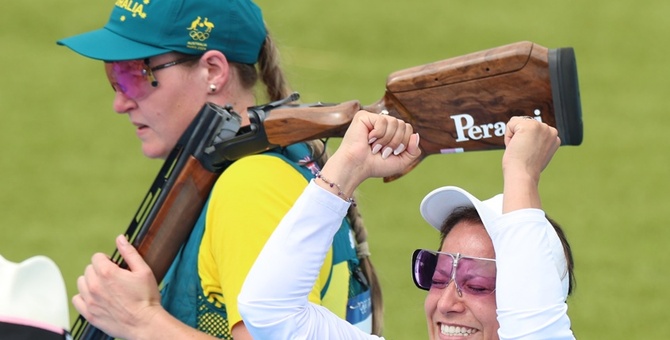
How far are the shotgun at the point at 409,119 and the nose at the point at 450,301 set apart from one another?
425 mm

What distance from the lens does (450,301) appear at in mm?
3775

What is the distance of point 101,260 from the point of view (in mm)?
4469

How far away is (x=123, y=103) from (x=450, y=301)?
1.53 m

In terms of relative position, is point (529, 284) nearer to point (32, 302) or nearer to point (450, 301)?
point (450, 301)

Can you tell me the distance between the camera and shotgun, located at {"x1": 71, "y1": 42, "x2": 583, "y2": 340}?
13.5 feet

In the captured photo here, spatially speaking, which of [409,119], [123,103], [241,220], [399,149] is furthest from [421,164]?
[399,149]

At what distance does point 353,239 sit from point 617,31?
364 inches

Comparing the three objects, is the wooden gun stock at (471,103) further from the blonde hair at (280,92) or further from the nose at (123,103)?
the nose at (123,103)

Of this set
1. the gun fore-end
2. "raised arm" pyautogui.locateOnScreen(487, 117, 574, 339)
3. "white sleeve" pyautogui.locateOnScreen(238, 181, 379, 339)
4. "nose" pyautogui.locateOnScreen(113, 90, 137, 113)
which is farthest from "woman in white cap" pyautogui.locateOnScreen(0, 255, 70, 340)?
"raised arm" pyautogui.locateOnScreen(487, 117, 574, 339)

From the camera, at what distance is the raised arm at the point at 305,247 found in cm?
367

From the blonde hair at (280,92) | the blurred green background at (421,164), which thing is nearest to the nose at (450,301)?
the blonde hair at (280,92)

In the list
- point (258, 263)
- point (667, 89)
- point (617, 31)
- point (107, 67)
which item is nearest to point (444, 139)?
point (258, 263)

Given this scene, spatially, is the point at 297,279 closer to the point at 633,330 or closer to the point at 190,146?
the point at 190,146

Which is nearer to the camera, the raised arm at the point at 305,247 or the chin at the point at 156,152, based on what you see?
the raised arm at the point at 305,247
